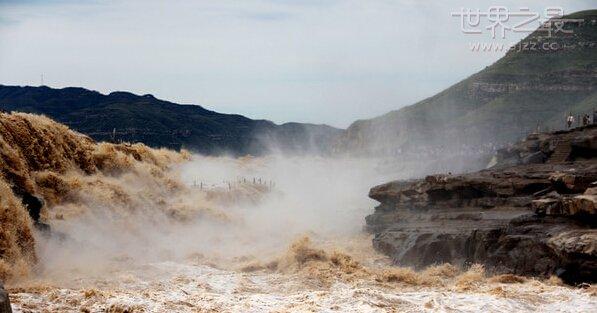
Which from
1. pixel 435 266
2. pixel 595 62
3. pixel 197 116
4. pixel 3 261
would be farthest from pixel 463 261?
pixel 197 116

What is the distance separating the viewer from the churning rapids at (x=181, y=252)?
13070mm

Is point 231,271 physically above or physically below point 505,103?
below

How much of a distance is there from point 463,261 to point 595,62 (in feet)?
220

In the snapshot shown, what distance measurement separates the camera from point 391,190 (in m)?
24.9

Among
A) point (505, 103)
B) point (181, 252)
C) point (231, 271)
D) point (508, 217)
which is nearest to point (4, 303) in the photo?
point (231, 271)

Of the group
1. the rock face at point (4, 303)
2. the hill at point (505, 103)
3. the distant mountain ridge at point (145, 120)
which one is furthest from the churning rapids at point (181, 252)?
the hill at point (505, 103)

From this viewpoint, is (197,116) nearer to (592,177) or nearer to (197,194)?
(197,194)

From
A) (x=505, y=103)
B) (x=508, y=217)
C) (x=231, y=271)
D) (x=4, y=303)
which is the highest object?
(x=505, y=103)

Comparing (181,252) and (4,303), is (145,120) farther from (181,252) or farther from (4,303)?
(4,303)

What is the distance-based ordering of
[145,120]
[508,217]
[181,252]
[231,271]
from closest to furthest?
[231,271], [508,217], [181,252], [145,120]

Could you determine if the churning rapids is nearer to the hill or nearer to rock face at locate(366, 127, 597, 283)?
rock face at locate(366, 127, 597, 283)

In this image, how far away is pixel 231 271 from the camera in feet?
58.4

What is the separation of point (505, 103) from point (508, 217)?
62066 millimetres

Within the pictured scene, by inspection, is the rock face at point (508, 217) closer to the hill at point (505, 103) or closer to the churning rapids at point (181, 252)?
the churning rapids at point (181, 252)
